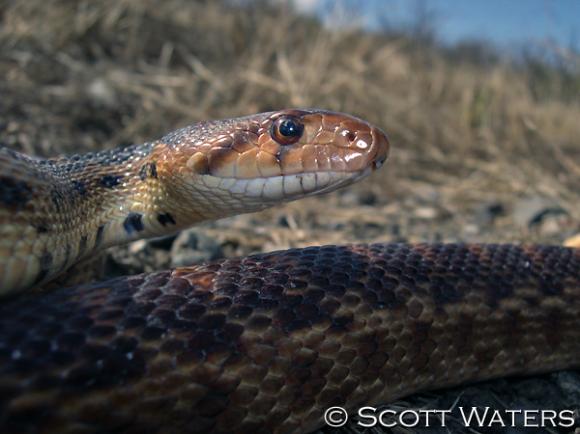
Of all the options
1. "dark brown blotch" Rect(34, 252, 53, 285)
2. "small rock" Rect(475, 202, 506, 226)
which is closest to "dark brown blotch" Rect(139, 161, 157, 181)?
"dark brown blotch" Rect(34, 252, 53, 285)

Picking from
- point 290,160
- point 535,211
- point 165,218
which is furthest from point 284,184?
point 535,211

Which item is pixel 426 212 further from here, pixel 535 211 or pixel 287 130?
pixel 287 130

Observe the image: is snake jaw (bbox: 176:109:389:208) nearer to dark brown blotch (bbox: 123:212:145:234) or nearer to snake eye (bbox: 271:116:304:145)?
snake eye (bbox: 271:116:304:145)

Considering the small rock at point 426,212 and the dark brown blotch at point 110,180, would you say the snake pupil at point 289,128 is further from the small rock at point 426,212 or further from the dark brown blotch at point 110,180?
the small rock at point 426,212

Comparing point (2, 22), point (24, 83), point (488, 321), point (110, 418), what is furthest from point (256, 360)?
point (2, 22)

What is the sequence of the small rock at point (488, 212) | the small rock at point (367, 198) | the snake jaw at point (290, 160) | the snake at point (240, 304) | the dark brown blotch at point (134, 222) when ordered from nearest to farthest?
the snake at point (240, 304), the snake jaw at point (290, 160), the dark brown blotch at point (134, 222), the small rock at point (488, 212), the small rock at point (367, 198)

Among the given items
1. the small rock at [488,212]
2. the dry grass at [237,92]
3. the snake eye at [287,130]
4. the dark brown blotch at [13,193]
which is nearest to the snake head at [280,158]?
the snake eye at [287,130]
